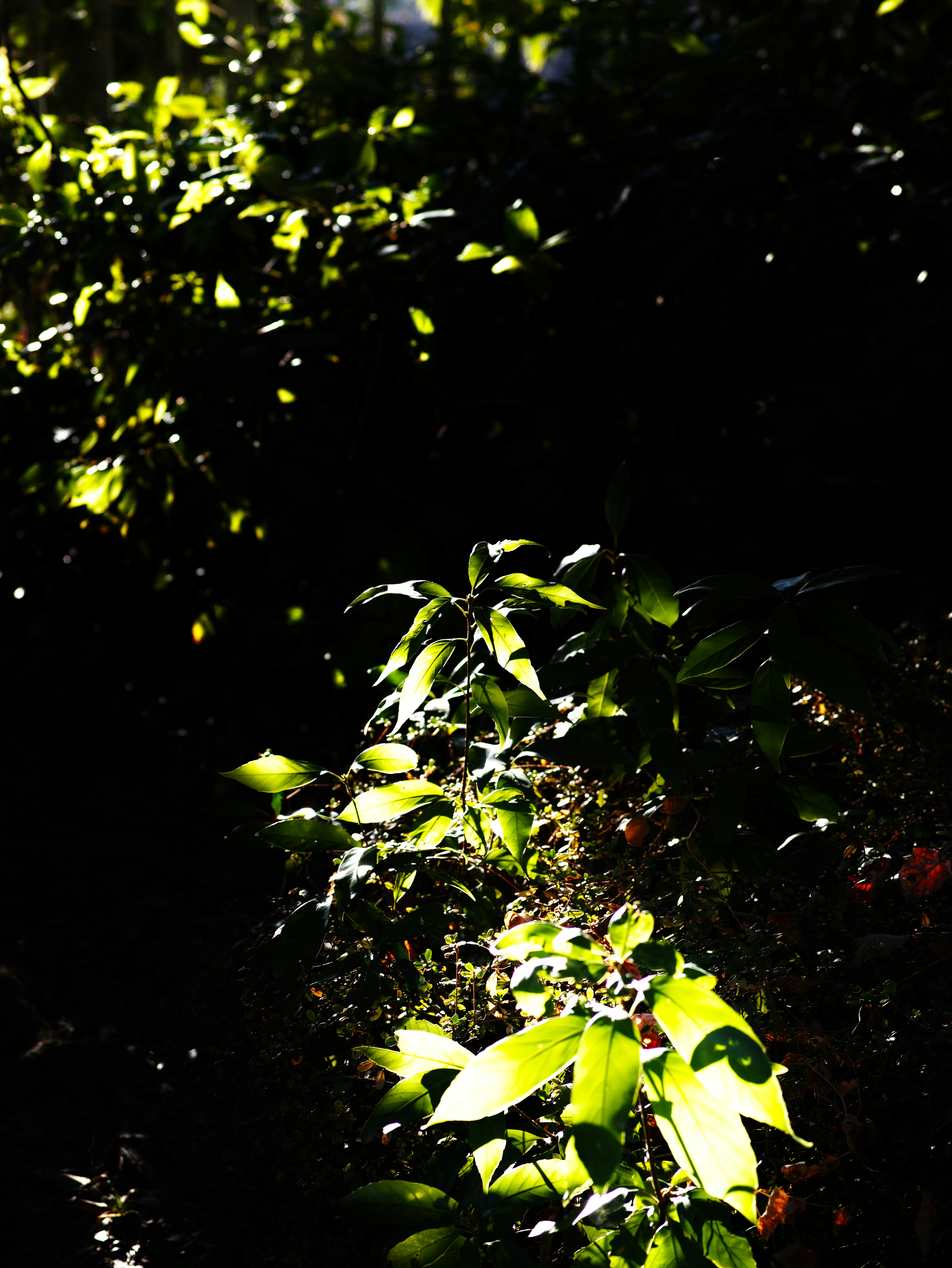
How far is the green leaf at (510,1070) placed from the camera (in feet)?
Answer: 3.15

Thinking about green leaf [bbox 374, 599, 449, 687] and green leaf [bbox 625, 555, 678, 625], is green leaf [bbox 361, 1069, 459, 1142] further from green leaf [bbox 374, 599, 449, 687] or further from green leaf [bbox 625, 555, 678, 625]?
green leaf [bbox 625, 555, 678, 625]

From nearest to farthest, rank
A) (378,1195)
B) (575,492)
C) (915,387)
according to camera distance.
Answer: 1. (378,1195)
2. (915,387)
3. (575,492)

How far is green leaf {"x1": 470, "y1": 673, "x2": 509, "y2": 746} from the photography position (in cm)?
149

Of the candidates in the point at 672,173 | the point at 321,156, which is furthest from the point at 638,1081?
the point at 321,156

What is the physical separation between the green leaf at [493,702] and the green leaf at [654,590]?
13.4 inches

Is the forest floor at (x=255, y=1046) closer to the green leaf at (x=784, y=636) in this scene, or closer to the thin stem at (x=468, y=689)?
the thin stem at (x=468, y=689)

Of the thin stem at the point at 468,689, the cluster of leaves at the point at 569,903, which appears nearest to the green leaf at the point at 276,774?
the cluster of leaves at the point at 569,903

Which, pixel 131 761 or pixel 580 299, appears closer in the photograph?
pixel 580 299

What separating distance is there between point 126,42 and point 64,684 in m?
8.37

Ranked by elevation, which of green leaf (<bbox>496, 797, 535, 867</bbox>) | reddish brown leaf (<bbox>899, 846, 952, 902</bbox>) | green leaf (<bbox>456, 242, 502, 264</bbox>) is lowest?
reddish brown leaf (<bbox>899, 846, 952, 902</bbox>)

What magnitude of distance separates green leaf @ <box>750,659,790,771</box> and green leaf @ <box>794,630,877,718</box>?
63 mm

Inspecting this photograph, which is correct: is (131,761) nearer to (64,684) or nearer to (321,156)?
(64,684)

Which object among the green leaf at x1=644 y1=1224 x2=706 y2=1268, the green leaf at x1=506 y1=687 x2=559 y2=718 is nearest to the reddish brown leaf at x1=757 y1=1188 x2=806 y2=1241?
the green leaf at x1=644 y1=1224 x2=706 y2=1268

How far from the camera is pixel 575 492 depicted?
2.89m
